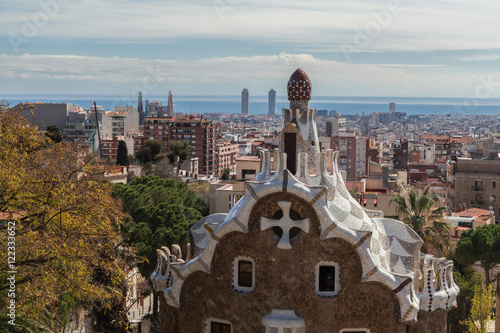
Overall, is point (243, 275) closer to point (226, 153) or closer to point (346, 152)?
point (346, 152)

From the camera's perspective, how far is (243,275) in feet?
56.5

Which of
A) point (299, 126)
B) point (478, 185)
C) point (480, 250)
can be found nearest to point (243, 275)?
point (299, 126)

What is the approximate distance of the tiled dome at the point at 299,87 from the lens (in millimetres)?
18828

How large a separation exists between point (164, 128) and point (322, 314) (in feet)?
344

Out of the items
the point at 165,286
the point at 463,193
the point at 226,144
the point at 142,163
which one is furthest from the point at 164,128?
the point at 165,286

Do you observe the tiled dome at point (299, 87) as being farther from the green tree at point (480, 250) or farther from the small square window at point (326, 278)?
the green tree at point (480, 250)

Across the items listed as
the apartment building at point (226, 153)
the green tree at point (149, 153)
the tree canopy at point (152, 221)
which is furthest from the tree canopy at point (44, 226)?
the apartment building at point (226, 153)

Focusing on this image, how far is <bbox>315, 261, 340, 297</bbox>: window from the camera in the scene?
1681cm

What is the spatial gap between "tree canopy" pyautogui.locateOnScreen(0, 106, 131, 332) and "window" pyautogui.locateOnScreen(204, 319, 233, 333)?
99.0 inches

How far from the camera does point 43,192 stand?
15328mm

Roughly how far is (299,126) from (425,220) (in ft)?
35.2

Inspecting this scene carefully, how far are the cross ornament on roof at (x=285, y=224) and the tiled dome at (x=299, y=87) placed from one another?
10.7 ft

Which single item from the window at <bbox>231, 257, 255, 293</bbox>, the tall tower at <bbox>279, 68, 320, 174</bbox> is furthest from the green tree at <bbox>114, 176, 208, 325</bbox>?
the window at <bbox>231, 257, 255, 293</bbox>

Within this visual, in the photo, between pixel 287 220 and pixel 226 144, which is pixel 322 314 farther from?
pixel 226 144
